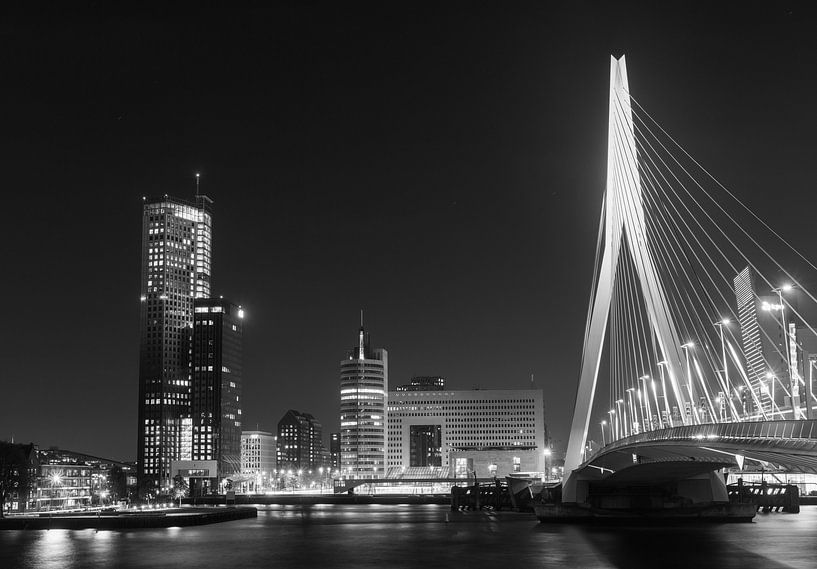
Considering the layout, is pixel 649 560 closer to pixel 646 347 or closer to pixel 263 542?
pixel 646 347

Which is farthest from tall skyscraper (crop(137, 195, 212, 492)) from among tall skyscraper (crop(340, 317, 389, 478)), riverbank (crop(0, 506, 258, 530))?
riverbank (crop(0, 506, 258, 530))

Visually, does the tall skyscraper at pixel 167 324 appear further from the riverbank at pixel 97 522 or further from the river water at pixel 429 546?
the river water at pixel 429 546

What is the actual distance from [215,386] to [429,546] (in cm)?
10617

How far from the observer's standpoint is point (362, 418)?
160000 millimetres

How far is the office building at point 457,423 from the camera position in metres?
165

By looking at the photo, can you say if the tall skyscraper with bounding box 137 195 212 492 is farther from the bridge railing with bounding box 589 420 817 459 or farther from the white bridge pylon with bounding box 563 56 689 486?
the bridge railing with bounding box 589 420 817 459

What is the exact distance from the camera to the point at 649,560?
117 feet

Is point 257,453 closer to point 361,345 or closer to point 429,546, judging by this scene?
point 361,345

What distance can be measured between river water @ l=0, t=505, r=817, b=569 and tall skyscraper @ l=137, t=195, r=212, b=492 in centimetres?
8665

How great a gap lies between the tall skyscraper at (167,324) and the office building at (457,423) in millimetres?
37234

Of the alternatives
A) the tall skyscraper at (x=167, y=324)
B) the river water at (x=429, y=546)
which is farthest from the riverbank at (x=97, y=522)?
the tall skyscraper at (x=167, y=324)

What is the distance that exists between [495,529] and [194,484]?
75866 mm

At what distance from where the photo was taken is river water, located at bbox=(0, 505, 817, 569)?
36906 millimetres

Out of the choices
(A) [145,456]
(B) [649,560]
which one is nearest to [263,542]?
(B) [649,560]
